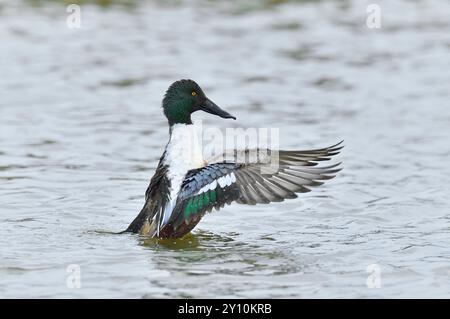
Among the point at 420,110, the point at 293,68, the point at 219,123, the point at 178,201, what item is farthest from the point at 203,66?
the point at 178,201

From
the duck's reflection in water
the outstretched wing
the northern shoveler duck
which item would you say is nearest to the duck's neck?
the northern shoveler duck

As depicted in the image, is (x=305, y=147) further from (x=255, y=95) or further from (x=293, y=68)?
(x=293, y=68)

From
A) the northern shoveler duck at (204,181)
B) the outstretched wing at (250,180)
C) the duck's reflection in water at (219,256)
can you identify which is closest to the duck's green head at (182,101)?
the northern shoveler duck at (204,181)

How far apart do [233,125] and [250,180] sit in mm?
5170

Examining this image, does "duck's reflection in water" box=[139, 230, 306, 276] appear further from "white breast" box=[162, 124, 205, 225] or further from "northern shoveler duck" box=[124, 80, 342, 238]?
"white breast" box=[162, 124, 205, 225]

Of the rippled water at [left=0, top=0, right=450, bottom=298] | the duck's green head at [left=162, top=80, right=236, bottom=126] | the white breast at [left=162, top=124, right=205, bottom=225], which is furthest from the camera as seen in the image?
the duck's green head at [left=162, top=80, right=236, bottom=126]

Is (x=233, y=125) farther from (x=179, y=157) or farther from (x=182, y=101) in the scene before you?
(x=179, y=157)

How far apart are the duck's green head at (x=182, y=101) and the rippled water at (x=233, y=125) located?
1.04 metres

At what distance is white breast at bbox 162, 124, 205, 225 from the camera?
8.37 meters

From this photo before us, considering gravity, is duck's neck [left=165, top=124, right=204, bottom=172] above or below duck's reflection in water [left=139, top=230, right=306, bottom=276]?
above

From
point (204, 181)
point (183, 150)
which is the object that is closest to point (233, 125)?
point (183, 150)

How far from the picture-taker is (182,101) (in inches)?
348

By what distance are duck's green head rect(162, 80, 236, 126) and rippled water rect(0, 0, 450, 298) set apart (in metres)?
1.04
